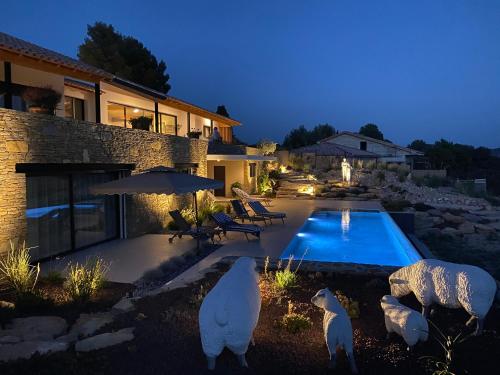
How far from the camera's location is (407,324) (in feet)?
14.1

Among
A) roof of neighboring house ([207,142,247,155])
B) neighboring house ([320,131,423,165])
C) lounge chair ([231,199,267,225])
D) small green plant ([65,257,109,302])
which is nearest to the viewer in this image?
small green plant ([65,257,109,302])

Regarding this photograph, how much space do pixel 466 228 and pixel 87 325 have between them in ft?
56.5

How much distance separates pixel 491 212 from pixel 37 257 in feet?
78.4

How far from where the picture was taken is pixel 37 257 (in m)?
9.05

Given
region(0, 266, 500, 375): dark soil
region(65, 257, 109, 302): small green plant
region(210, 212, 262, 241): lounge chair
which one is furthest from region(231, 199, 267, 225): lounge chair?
region(0, 266, 500, 375): dark soil

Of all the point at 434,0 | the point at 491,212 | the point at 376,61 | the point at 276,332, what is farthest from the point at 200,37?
the point at 276,332

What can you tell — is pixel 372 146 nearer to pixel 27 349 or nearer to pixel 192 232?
pixel 192 232

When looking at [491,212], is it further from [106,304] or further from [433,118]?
[433,118]

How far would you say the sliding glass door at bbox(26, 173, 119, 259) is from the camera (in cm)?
899

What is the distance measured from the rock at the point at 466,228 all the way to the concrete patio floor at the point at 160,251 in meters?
8.04

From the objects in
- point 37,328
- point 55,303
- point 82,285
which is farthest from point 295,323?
point 55,303

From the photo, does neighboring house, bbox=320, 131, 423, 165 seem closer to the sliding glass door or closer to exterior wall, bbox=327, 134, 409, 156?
exterior wall, bbox=327, 134, 409, 156

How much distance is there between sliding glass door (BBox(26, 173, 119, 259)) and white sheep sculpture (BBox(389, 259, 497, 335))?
780 cm

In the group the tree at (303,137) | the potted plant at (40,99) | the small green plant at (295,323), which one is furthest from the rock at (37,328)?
the tree at (303,137)
